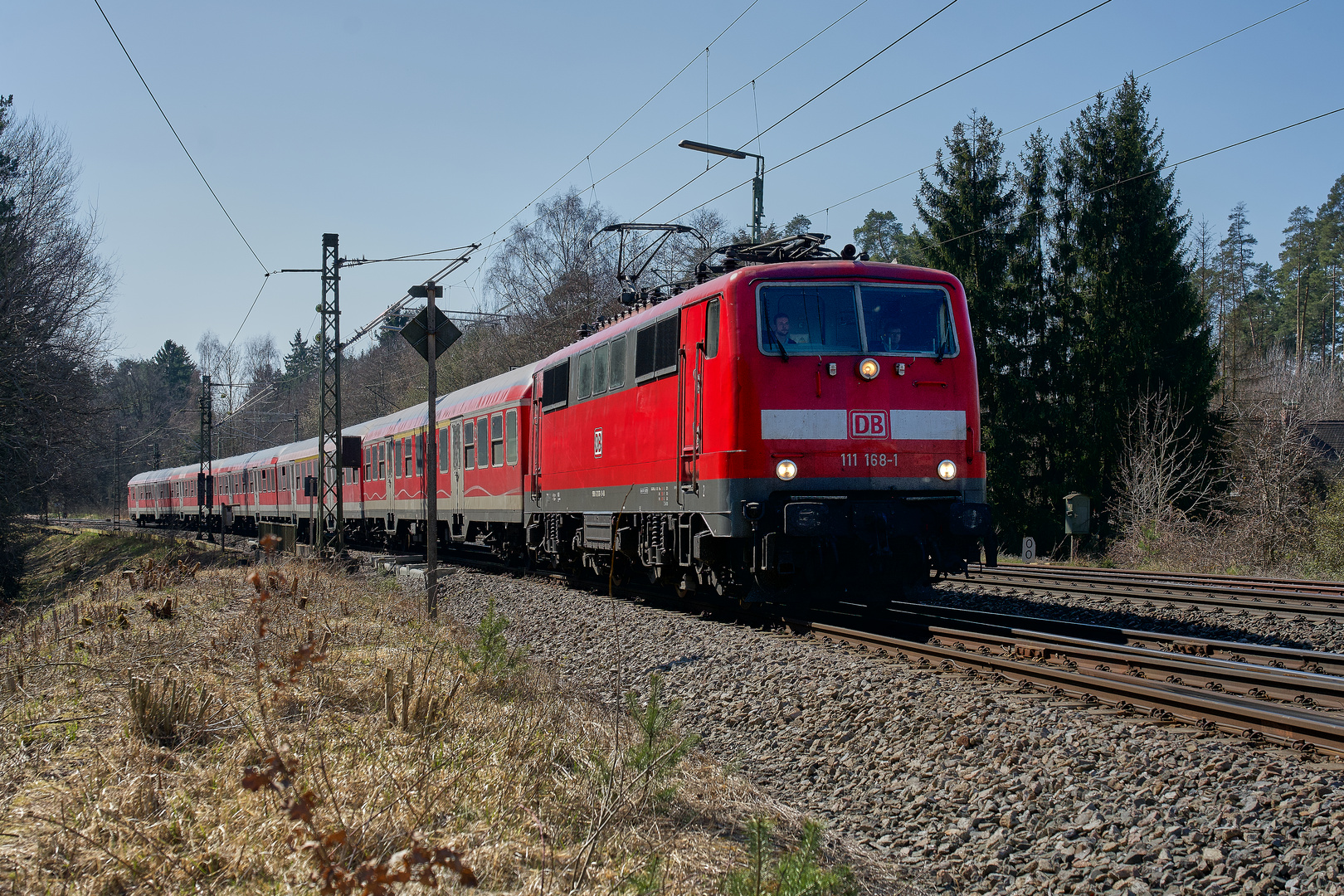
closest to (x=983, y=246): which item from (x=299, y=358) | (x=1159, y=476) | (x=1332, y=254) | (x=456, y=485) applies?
(x=1159, y=476)

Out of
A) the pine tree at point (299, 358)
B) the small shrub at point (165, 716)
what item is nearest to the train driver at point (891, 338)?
the small shrub at point (165, 716)

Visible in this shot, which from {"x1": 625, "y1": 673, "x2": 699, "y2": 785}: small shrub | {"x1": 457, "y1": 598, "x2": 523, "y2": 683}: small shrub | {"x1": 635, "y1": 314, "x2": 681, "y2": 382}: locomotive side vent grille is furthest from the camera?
{"x1": 635, "y1": 314, "x2": 681, "y2": 382}: locomotive side vent grille

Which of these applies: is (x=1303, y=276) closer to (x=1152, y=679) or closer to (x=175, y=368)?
(x=1152, y=679)

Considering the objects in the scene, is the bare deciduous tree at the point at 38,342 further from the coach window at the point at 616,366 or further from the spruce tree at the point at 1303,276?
the spruce tree at the point at 1303,276

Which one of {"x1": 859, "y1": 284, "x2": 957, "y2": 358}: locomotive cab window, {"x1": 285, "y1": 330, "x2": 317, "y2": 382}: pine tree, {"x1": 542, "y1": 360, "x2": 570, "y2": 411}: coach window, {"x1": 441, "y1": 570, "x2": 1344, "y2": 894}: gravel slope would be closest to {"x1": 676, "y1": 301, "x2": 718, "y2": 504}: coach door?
{"x1": 859, "y1": 284, "x2": 957, "y2": 358}: locomotive cab window

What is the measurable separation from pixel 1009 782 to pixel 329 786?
10.7 ft

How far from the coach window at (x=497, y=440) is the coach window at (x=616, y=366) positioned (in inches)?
218

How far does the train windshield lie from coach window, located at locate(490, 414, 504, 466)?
30.2ft

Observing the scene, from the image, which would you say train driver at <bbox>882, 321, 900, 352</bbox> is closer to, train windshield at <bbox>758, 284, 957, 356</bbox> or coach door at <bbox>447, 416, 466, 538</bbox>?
train windshield at <bbox>758, 284, 957, 356</bbox>

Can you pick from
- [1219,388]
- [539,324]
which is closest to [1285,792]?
[1219,388]

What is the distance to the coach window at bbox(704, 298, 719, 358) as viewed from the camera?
9.47 metres

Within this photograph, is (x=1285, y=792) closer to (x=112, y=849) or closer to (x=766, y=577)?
(x=112, y=849)

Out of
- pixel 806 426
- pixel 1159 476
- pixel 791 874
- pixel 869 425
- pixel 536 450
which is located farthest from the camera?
pixel 1159 476

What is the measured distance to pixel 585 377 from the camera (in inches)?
532
